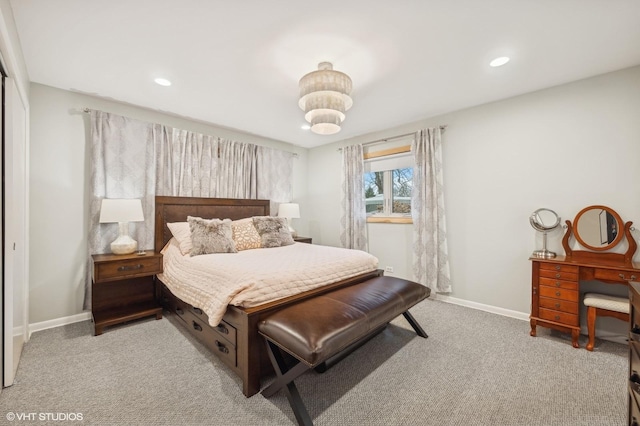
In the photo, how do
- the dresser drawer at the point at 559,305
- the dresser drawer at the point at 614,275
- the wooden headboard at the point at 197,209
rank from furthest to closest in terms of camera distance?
the wooden headboard at the point at 197,209 → the dresser drawer at the point at 559,305 → the dresser drawer at the point at 614,275

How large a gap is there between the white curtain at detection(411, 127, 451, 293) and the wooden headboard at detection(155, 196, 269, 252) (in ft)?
7.86

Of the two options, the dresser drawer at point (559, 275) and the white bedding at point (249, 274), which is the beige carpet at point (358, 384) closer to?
the white bedding at point (249, 274)

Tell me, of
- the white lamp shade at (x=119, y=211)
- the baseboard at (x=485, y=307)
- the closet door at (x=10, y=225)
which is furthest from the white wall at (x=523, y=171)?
the closet door at (x=10, y=225)

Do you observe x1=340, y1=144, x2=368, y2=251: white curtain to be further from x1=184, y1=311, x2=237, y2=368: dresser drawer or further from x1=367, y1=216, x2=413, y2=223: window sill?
x1=184, y1=311, x2=237, y2=368: dresser drawer

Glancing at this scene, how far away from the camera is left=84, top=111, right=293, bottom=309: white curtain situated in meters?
2.94

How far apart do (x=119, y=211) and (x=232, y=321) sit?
75.5 inches

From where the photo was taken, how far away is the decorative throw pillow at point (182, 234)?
9.82 feet

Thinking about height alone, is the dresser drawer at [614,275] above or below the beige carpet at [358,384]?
above

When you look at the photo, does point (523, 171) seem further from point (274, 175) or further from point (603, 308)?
point (274, 175)

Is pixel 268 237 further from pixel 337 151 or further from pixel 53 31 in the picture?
pixel 53 31

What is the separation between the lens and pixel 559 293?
2436 mm

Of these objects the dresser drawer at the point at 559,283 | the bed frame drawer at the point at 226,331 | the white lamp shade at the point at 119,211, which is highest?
the white lamp shade at the point at 119,211

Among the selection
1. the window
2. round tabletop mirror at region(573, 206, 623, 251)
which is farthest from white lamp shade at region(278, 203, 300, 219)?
round tabletop mirror at region(573, 206, 623, 251)

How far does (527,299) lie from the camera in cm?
291
